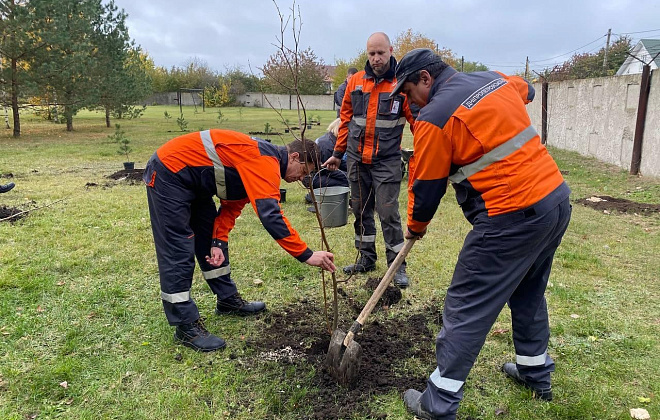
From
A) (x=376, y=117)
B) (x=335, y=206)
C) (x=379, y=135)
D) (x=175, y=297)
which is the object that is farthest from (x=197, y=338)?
(x=335, y=206)

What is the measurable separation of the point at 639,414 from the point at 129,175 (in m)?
9.37

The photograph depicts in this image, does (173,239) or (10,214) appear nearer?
(173,239)

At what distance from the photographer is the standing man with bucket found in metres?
4.02

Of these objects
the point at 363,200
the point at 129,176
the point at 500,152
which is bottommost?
the point at 129,176

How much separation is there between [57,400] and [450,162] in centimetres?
274

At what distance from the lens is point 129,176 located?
930 centimetres

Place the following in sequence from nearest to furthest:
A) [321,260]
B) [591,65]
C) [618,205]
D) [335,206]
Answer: [321,260] → [335,206] → [618,205] → [591,65]

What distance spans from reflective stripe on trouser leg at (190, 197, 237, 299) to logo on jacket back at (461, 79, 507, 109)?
6.83 ft

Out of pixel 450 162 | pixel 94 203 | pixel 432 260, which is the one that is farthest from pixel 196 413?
pixel 94 203

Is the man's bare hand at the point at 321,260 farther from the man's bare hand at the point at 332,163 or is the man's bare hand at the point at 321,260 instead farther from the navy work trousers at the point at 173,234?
the man's bare hand at the point at 332,163

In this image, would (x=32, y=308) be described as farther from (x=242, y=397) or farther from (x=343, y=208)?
(x=343, y=208)

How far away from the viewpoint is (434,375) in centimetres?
237

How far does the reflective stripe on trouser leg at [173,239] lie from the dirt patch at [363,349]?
24.5 inches

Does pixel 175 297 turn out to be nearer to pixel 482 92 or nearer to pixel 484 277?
pixel 484 277
